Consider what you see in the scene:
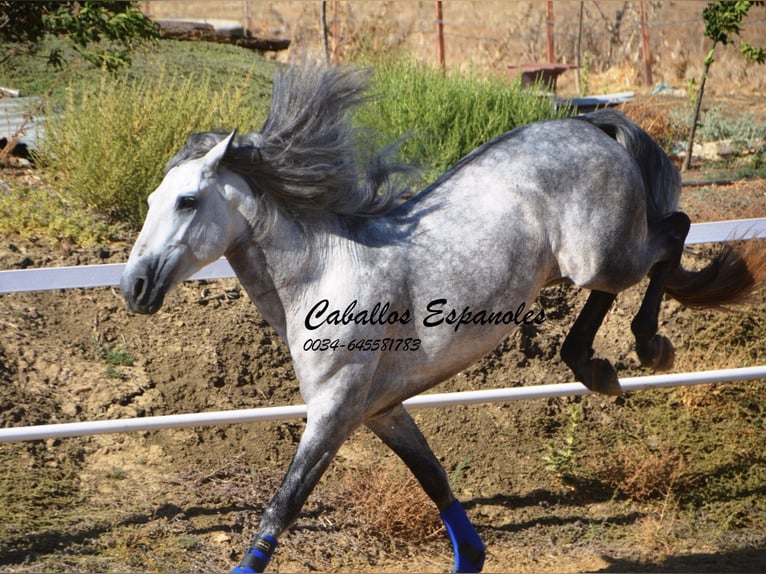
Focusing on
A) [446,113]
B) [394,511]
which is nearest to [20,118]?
[446,113]

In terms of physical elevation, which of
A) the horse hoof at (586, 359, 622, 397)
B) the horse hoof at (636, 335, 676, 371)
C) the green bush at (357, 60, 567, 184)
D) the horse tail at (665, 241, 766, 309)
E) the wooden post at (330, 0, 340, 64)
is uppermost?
the horse tail at (665, 241, 766, 309)

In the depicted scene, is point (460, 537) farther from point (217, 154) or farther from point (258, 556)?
point (217, 154)

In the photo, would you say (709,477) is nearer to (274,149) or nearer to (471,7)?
(274,149)

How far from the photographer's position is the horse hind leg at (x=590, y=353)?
157 inches

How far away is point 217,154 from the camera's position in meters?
3.24

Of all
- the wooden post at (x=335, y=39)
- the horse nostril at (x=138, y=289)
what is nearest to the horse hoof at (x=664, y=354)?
the horse nostril at (x=138, y=289)

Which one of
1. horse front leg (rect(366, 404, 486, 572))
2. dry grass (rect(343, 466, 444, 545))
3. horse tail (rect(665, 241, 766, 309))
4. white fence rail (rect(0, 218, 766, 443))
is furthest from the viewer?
dry grass (rect(343, 466, 444, 545))

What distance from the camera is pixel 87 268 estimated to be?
16.7 feet

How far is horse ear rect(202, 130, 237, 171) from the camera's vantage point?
323 cm

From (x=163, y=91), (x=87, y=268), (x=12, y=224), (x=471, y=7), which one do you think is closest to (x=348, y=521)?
(x=87, y=268)

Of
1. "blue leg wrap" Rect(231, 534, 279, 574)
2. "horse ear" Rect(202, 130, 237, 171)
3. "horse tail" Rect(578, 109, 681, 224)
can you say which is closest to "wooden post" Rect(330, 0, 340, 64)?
"horse tail" Rect(578, 109, 681, 224)

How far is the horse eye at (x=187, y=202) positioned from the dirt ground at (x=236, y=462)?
2.02 metres

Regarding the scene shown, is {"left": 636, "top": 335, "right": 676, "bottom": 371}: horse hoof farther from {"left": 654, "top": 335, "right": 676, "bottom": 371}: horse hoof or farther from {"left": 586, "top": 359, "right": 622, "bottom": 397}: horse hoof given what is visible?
{"left": 586, "top": 359, "right": 622, "bottom": 397}: horse hoof

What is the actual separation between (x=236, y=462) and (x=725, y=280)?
2.87 meters
